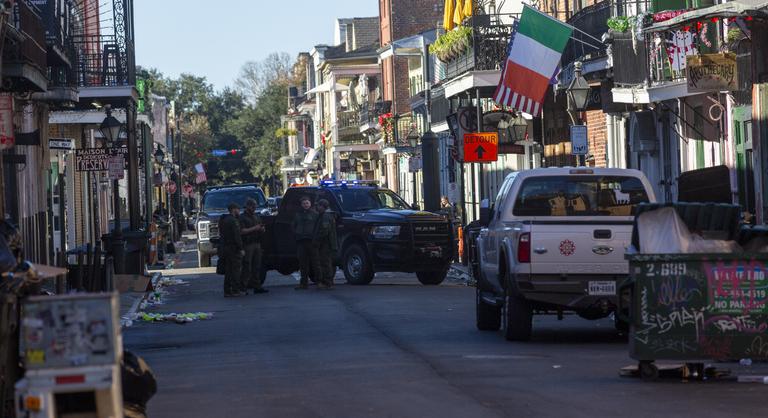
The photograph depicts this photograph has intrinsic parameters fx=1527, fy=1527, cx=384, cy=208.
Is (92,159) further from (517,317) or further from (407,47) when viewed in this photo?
(407,47)

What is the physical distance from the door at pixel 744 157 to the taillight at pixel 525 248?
9.63m

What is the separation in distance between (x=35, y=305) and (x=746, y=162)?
1984cm

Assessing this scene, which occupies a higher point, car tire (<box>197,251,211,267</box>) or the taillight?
the taillight

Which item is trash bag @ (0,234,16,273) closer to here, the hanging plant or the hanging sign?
the hanging sign

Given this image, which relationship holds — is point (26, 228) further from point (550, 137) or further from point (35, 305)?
point (35, 305)

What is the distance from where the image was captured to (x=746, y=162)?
25.6 m

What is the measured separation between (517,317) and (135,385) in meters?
8.20

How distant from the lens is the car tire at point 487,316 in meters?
18.4

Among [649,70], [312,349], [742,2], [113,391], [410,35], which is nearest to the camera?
[113,391]

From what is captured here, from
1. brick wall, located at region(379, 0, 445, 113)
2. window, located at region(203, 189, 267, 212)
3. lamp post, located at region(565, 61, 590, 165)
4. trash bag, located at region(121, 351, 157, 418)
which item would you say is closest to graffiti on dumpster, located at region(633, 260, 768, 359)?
trash bag, located at region(121, 351, 157, 418)

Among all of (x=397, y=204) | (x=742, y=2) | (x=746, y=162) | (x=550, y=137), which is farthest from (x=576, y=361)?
(x=550, y=137)

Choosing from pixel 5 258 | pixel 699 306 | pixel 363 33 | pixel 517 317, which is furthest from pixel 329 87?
pixel 5 258

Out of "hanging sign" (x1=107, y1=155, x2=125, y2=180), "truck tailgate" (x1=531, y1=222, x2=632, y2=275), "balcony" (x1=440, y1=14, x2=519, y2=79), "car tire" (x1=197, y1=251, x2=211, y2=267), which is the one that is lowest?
"car tire" (x1=197, y1=251, x2=211, y2=267)

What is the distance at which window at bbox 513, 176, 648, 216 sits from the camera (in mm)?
17047
